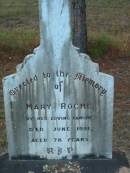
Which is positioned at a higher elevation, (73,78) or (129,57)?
(129,57)

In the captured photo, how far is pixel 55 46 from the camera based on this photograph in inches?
217

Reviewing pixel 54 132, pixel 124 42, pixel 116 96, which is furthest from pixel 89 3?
pixel 54 132

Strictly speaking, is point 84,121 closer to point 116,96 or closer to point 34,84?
point 34,84

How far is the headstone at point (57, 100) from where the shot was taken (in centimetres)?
550

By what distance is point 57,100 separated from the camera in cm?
563

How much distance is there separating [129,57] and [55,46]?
662cm

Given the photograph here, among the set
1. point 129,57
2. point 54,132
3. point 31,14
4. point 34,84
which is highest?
point 31,14

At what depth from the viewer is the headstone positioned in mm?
5496

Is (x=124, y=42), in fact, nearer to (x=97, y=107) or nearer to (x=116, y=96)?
(x=116, y=96)

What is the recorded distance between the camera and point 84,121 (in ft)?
18.6

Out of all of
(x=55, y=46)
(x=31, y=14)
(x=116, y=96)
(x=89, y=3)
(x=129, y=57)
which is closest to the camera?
(x=55, y=46)

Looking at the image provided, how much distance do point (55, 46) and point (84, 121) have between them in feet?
2.45

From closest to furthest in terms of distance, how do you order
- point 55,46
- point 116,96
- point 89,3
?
point 55,46
point 116,96
point 89,3

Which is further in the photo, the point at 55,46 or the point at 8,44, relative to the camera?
the point at 8,44
